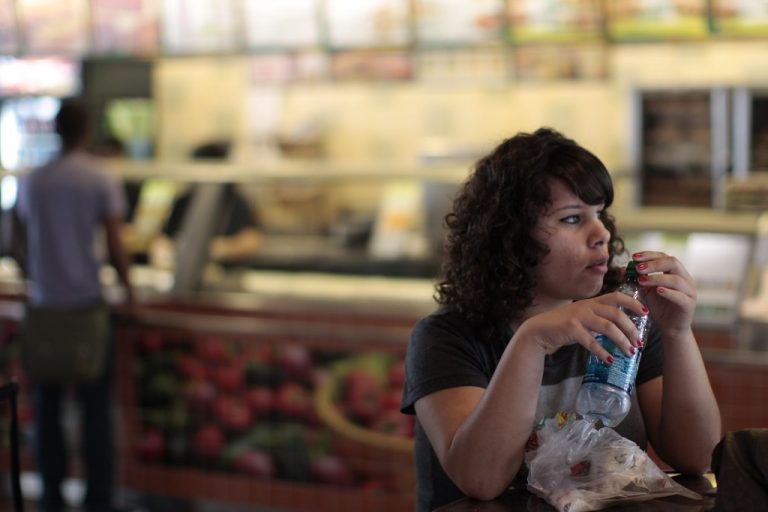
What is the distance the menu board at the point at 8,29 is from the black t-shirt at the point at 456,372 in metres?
5.04

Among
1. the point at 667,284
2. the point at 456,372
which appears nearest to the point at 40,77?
Result: the point at 456,372

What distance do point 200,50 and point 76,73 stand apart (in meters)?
1.72

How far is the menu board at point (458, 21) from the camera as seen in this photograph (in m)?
5.73

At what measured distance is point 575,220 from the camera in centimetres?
208

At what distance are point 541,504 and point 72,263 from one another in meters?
3.28

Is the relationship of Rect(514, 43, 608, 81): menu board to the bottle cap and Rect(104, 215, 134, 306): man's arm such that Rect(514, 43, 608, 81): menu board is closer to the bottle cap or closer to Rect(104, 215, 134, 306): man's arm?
Rect(104, 215, 134, 306): man's arm

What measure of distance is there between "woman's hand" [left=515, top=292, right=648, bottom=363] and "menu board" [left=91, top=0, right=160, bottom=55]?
4747 millimetres

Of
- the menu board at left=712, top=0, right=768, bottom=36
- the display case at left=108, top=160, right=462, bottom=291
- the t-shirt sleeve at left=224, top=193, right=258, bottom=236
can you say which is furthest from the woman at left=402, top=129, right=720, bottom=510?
the menu board at left=712, top=0, right=768, bottom=36

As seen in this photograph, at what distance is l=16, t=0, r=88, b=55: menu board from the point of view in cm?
636

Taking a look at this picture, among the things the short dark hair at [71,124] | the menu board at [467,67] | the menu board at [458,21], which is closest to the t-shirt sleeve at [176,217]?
the short dark hair at [71,124]

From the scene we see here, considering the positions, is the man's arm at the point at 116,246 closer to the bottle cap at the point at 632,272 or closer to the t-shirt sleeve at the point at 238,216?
the t-shirt sleeve at the point at 238,216

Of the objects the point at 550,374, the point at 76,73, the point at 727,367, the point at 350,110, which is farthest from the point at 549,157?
the point at 76,73

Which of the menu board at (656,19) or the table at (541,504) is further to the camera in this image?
the menu board at (656,19)

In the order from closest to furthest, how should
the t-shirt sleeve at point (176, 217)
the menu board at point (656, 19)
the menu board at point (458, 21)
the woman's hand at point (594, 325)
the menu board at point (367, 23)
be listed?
the woman's hand at point (594, 325) → the t-shirt sleeve at point (176, 217) → the menu board at point (656, 19) → the menu board at point (458, 21) → the menu board at point (367, 23)
